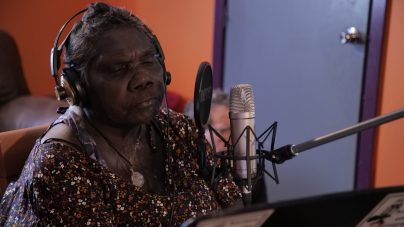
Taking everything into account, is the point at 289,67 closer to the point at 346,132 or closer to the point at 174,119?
the point at 174,119

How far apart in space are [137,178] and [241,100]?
0.31m

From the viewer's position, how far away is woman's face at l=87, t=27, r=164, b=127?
1.05 metres

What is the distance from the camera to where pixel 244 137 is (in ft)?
3.09

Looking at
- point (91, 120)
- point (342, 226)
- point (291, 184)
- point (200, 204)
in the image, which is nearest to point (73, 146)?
point (91, 120)

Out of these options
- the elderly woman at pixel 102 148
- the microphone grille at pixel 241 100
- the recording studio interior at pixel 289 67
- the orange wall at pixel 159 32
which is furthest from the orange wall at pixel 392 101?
the microphone grille at pixel 241 100

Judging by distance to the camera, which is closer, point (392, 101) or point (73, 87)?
point (73, 87)

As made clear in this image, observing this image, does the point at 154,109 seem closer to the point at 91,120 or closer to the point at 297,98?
the point at 91,120

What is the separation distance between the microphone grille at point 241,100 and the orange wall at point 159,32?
6.51 ft

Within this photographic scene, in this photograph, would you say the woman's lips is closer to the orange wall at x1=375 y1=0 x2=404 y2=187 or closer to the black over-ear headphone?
the black over-ear headphone

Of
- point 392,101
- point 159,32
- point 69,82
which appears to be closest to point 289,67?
point 392,101

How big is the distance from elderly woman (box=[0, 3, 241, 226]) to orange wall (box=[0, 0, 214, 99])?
184cm

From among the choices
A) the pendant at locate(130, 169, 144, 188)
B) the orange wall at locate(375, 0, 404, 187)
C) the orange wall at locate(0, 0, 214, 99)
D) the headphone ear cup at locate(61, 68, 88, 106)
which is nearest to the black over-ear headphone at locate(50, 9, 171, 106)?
the headphone ear cup at locate(61, 68, 88, 106)

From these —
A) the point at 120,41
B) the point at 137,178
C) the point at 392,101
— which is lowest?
the point at 392,101

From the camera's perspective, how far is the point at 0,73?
2.64 meters
